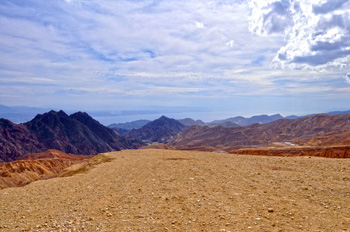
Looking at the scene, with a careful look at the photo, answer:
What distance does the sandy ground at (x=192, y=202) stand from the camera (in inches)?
283

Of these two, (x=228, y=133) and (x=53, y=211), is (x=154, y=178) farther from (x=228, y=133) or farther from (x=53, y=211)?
(x=228, y=133)

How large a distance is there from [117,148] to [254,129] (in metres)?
62.7

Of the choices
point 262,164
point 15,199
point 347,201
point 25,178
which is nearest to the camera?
point 347,201

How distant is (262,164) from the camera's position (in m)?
16.4

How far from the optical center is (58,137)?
105 meters

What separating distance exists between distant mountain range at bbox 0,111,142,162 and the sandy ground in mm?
88029

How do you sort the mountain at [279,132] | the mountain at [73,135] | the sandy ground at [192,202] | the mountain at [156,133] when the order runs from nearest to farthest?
the sandy ground at [192,202]
the mountain at [279,132]
the mountain at [73,135]
the mountain at [156,133]

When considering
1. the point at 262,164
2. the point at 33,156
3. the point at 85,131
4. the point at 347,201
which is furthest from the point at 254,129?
the point at 347,201

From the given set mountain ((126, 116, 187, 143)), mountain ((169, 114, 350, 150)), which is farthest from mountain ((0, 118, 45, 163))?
mountain ((126, 116, 187, 143))

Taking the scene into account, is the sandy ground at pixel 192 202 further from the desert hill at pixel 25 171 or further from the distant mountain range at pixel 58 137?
the distant mountain range at pixel 58 137

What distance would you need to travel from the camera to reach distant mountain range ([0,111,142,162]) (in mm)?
92275

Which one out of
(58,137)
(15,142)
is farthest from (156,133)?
(15,142)

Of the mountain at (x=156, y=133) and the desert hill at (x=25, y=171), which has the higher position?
the mountain at (x=156, y=133)

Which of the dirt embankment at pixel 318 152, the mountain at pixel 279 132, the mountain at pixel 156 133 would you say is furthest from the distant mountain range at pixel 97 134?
the dirt embankment at pixel 318 152
